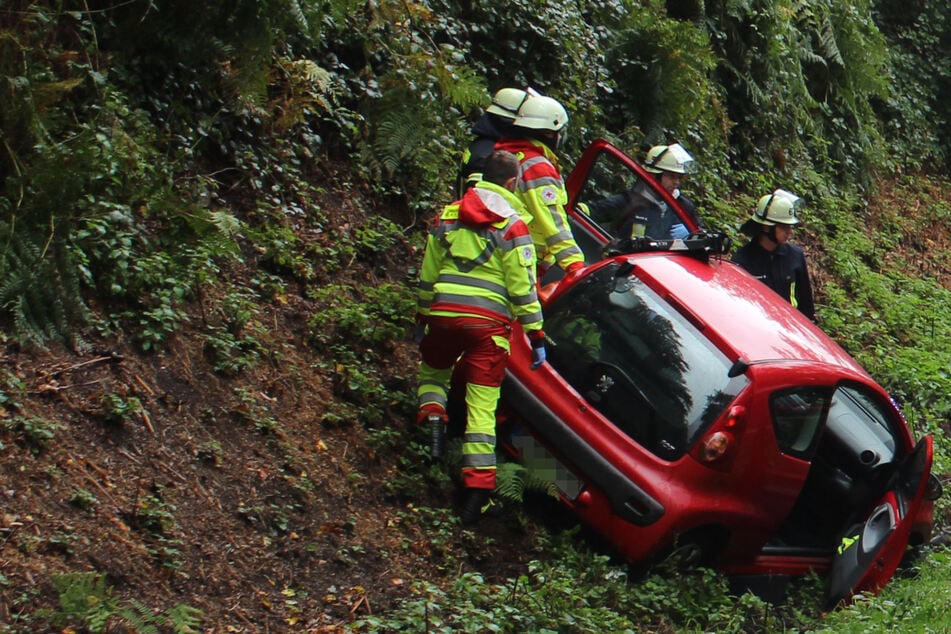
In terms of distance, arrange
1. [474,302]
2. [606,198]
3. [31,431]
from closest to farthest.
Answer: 1. [31,431]
2. [474,302]
3. [606,198]

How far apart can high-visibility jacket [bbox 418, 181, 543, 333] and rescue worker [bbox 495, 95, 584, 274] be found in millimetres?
961

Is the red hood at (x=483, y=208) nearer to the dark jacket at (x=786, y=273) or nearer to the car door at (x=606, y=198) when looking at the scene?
the car door at (x=606, y=198)

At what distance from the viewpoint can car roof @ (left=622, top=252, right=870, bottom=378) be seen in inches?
267

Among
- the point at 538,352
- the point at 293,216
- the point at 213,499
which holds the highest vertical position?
the point at 538,352

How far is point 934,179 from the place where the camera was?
65.2 feet

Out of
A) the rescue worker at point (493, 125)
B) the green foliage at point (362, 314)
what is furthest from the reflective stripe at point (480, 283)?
the rescue worker at point (493, 125)

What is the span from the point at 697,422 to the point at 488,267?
4.79 ft

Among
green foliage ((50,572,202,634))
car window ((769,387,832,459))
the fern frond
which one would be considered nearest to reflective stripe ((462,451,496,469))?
car window ((769,387,832,459))

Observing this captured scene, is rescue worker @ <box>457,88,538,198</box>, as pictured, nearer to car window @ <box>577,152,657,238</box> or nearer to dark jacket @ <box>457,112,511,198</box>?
dark jacket @ <box>457,112,511,198</box>

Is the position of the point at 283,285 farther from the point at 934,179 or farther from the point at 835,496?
the point at 934,179

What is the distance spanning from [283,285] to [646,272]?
2560mm

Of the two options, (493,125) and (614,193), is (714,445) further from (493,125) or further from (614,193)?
(614,193)

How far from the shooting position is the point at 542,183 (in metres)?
7.89

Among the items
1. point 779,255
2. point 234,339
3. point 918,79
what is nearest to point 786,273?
point 779,255
